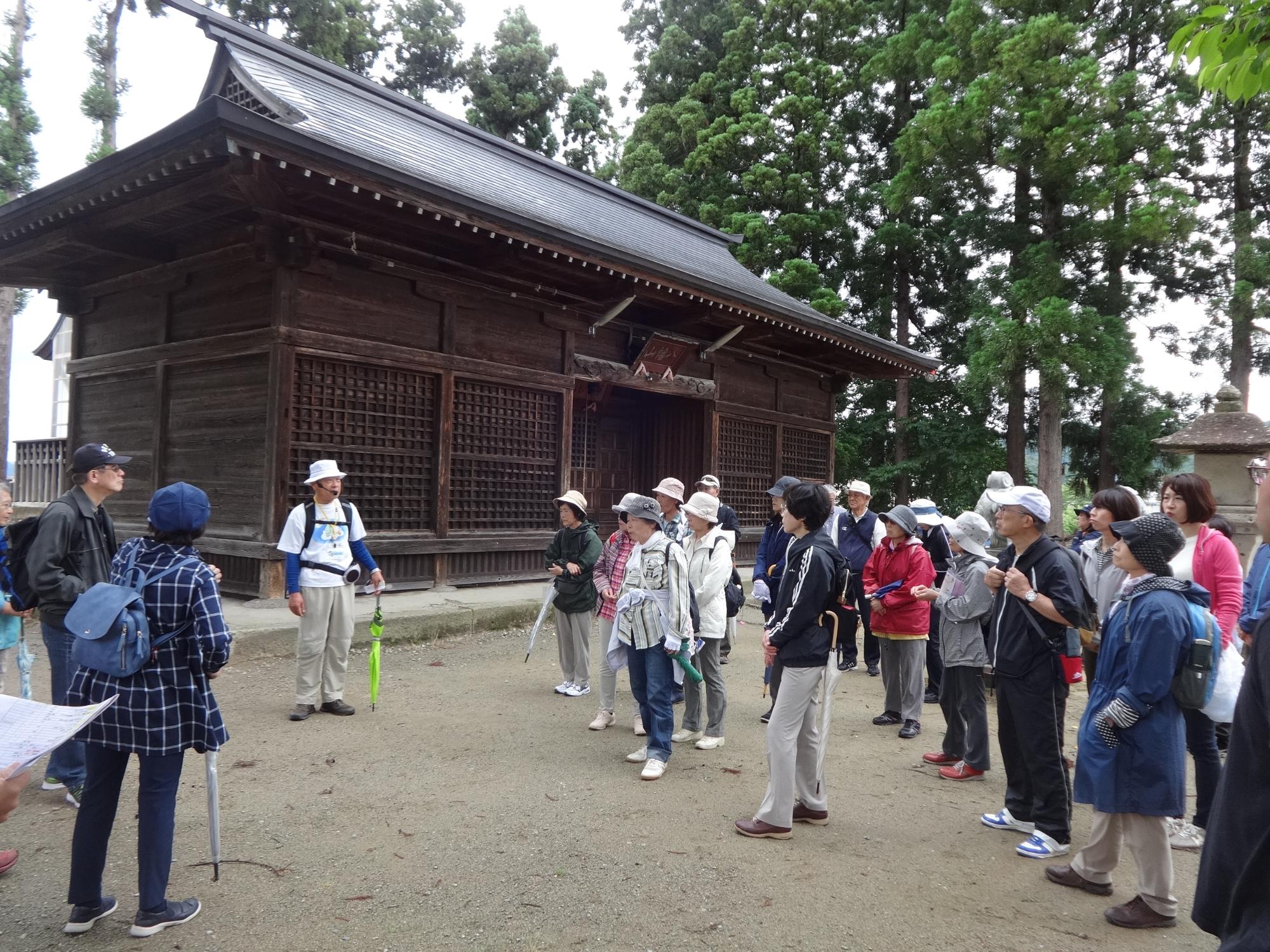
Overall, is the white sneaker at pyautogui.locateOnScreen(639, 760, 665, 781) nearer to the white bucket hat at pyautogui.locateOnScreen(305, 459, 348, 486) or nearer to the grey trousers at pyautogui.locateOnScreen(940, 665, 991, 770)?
the grey trousers at pyautogui.locateOnScreen(940, 665, 991, 770)

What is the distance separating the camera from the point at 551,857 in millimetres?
3402

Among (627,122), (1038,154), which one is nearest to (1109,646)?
(1038,154)

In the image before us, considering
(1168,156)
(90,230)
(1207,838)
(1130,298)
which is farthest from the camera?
(1130,298)

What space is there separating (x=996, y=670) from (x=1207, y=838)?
2.23 metres

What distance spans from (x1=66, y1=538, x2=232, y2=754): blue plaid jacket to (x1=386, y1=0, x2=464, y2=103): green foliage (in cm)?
2462

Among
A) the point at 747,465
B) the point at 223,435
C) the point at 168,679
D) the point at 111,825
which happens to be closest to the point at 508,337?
the point at 223,435

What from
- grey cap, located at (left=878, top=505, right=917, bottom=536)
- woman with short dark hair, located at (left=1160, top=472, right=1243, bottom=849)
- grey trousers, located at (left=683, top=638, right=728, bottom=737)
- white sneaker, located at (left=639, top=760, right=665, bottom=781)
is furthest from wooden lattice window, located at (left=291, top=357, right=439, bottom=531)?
woman with short dark hair, located at (left=1160, top=472, right=1243, bottom=849)

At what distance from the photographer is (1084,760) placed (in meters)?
3.11

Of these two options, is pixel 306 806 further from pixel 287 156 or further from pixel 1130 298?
pixel 1130 298

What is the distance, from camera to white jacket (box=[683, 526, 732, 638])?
4965 mm

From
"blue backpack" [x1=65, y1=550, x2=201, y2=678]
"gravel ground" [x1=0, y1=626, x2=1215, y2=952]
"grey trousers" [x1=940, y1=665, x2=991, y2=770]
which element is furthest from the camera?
"grey trousers" [x1=940, y1=665, x2=991, y2=770]

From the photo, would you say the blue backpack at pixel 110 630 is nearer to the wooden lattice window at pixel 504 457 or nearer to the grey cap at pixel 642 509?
the grey cap at pixel 642 509

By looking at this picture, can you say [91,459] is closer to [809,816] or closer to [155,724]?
[155,724]

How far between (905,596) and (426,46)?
24.2 m
